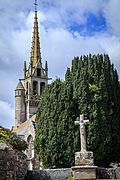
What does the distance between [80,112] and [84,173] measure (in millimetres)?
17183

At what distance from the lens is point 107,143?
29656 millimetres

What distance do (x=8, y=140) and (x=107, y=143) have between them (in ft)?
52.5

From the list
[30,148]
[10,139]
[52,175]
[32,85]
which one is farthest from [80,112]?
[32,85]

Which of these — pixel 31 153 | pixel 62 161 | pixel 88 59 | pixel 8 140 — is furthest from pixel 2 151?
pixel 31 153

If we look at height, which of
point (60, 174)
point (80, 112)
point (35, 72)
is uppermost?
point (35, 72)

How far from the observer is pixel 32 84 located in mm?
91062

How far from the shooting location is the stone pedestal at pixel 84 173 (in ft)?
45.7

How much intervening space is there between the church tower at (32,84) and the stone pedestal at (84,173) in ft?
232

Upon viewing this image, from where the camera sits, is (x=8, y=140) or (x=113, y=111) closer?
(x=8, y=140)

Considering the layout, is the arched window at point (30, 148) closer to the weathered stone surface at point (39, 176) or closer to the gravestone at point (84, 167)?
the weathered stone surface at point (39, 176)

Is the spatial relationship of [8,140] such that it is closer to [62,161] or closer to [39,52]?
[62,161]

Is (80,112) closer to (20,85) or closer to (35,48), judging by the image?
(20,85)

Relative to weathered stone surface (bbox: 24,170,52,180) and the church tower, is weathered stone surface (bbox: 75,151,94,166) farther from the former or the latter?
the church tower

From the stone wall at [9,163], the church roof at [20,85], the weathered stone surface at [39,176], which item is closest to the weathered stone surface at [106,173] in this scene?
the weathered stone surface at [39,176]
